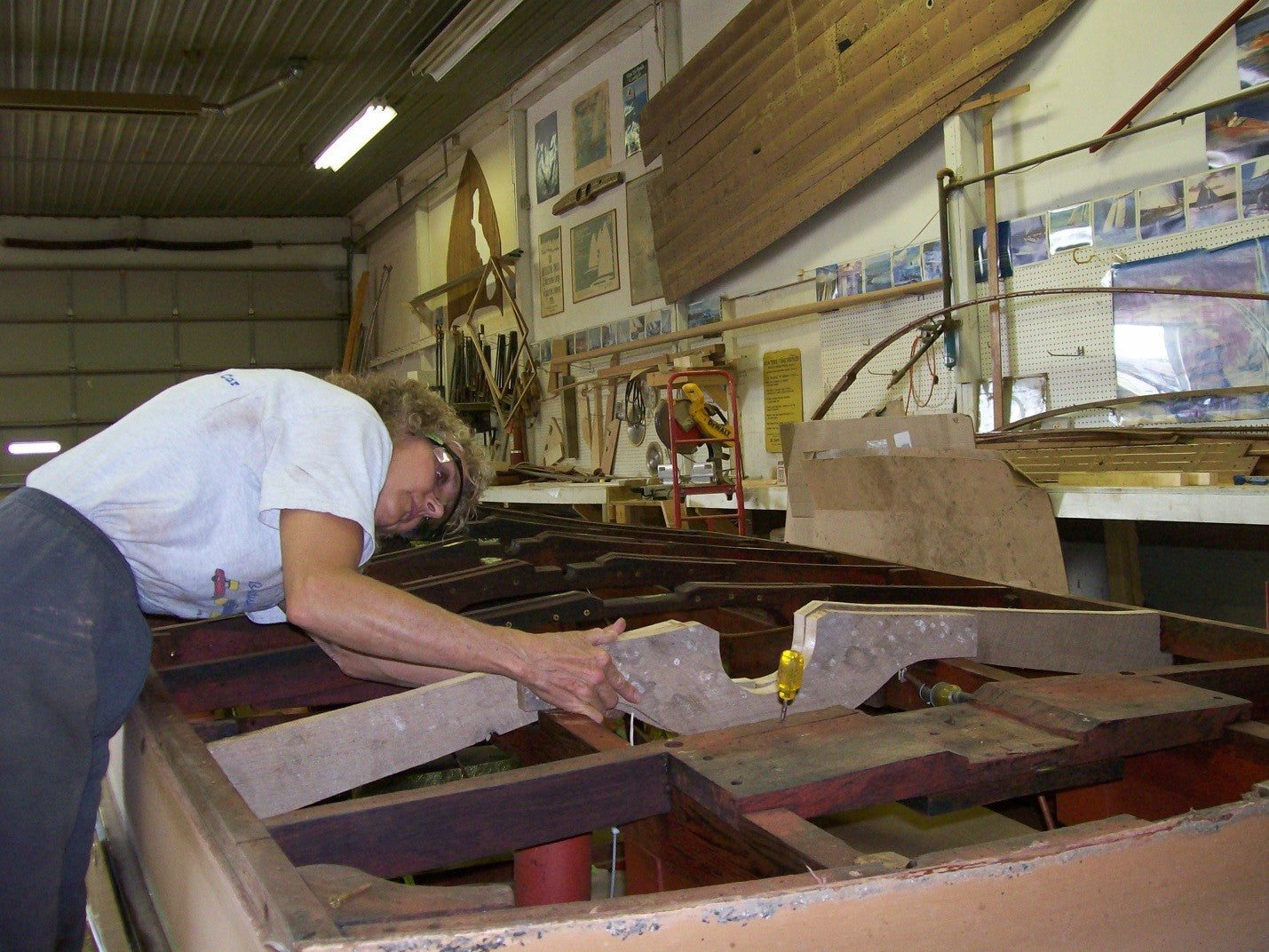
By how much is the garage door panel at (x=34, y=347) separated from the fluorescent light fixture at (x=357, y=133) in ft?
16.2

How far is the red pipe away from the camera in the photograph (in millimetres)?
1298

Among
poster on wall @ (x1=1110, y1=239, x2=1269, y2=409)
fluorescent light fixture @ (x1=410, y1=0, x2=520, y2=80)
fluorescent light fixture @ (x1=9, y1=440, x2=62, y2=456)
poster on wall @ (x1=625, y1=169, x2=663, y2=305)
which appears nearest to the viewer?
poster on wall @ (x1=1110, y1=239, x2=1269, y2=409)

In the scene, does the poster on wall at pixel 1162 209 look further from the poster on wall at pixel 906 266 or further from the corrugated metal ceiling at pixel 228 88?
the corrugated metal ceiling at pixel 228 88

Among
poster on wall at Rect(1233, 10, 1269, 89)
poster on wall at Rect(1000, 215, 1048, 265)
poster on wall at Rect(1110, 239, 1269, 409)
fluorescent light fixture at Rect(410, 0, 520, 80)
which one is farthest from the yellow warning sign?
fluorescent light fixture at Rect(410, 0, 520, 80)

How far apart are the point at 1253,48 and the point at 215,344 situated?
1251cm

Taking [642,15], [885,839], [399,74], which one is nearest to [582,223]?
[642,15]

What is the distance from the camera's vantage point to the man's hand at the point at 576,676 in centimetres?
142

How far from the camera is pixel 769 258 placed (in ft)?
22.0

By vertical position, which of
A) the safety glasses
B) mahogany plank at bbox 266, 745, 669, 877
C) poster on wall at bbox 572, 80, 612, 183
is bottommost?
mahogany plank at bbox 266, 745, 669, 877

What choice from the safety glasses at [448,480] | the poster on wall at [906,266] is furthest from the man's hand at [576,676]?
the poster on wall at [906,266]

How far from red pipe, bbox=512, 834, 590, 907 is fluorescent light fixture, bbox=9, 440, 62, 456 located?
13317mm

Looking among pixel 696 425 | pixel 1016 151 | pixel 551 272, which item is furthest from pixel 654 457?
pixel 551 272

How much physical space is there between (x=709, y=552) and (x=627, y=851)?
1.47 meters

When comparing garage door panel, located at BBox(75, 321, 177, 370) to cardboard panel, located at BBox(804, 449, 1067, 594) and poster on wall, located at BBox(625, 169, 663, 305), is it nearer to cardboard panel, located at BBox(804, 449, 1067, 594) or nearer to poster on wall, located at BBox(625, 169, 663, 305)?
poster on wall, located at BBox(625, 169, 663, 305)
